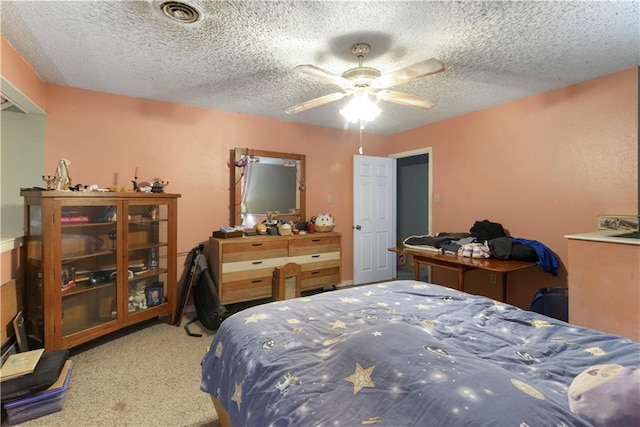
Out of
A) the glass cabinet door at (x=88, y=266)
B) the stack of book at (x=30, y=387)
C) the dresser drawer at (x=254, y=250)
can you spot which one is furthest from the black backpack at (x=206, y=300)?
the stack of book at (x=30, y=387)

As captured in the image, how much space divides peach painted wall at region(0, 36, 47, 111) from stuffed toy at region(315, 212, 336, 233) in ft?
9.53

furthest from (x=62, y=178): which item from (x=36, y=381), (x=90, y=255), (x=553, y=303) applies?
(x=553, y=303)

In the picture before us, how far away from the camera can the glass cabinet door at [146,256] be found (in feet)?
9.21

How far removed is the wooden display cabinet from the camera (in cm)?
222

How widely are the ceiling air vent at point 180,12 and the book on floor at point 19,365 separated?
2.25 meters

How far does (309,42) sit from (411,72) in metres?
0.71

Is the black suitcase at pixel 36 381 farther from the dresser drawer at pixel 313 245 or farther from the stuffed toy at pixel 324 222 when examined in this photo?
the stuffed toy at pixel 324 222

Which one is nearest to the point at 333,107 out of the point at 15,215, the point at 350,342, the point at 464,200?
the point at 464,200

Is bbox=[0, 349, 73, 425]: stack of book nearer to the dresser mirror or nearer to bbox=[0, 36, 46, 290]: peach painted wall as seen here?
Answer: bbox=[0, 36, 46, 290]: peach painted wall

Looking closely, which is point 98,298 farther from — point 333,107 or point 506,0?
point 506,0

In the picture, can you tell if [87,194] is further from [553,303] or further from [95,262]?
[553,303]

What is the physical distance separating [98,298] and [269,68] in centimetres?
244

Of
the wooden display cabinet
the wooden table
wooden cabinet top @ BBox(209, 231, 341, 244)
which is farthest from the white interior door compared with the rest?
the wooden display cabinet

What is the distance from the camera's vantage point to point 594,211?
2.60m
